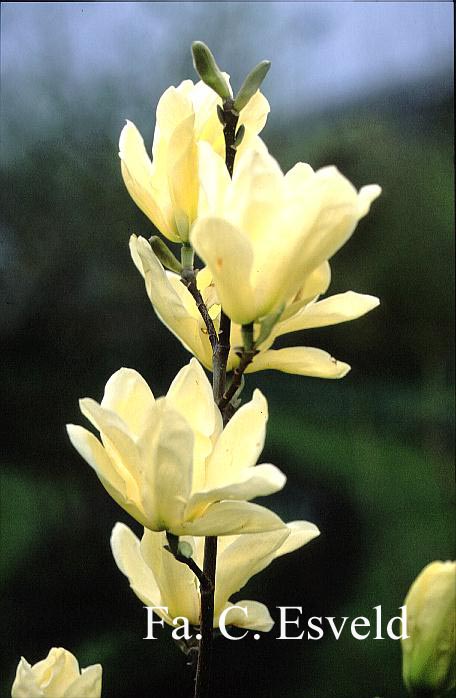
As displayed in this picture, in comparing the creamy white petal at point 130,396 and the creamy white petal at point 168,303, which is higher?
the creamy white petal at point 168,303

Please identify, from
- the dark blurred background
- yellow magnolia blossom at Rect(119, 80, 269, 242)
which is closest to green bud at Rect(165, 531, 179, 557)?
yellow magnolia blossom at Rect(119, 80, 269, 242)

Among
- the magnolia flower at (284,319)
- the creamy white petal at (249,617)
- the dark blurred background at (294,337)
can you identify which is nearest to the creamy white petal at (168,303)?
the magnolia flower at (284,319)

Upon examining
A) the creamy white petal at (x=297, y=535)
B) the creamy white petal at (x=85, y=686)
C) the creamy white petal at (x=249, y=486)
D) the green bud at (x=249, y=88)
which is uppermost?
the green bud at (x=249, y=88)

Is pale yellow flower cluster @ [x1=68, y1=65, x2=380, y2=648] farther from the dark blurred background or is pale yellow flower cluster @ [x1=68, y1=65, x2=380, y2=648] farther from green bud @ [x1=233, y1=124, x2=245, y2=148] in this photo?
the dark blurred background

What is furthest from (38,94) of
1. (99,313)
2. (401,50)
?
(401,50)

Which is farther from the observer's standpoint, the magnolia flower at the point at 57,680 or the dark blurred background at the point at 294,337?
the dark blurred background at the point at 294,337

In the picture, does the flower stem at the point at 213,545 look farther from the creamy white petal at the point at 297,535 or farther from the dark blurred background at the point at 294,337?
the dark blurred background at the point at 294,337

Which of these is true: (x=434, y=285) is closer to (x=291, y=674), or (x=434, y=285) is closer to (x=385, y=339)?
(x=385, y=339)
